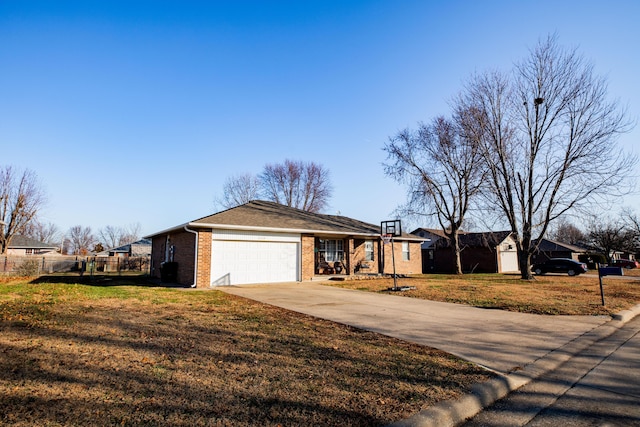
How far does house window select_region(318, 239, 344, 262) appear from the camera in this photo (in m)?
21.5

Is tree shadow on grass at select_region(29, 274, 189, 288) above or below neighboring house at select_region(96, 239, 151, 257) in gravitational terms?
below

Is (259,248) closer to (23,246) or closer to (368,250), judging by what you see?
(368,250)

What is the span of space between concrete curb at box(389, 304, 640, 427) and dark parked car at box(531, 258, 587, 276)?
1061 inches

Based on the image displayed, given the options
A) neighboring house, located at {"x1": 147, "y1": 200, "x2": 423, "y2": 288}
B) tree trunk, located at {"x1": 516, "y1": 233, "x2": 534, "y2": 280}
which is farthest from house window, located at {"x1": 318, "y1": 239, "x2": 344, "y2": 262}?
tree trunk, located at {"x1": 516, "y1": 233, "x2": 534, "y2": 280}

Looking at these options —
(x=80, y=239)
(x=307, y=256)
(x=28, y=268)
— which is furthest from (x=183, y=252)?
(x=80, y=239)

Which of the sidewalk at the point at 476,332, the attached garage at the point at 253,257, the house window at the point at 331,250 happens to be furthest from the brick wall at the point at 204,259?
the house window at the point at 331,250

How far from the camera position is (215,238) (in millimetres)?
15641

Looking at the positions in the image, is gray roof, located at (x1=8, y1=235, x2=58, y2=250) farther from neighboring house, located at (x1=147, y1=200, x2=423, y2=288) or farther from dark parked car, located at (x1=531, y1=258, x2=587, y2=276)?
dark parked car, located at (x1=531, y1=258, x2=587, y2=276)

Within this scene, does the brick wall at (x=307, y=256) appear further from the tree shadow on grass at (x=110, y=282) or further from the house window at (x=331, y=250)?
the tree shadow on grass at (x=110, y=282)

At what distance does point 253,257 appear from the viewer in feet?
55.2

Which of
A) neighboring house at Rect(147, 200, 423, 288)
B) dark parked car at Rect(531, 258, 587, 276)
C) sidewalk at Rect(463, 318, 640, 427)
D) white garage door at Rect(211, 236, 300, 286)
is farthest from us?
dark parked car at Rect(531, 258, 587, 276)

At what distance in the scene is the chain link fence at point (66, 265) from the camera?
2302 cm

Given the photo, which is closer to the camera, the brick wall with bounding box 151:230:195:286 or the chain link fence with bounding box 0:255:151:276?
the brick wall with bounding box 151:230:195:286

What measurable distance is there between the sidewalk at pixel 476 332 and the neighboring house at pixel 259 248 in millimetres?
5014
